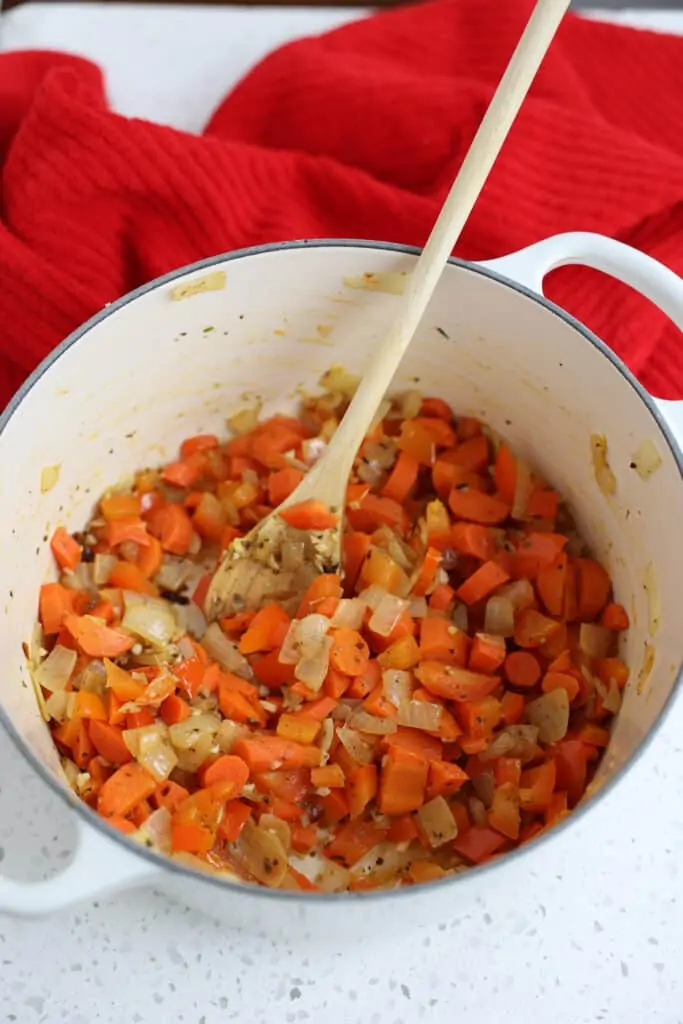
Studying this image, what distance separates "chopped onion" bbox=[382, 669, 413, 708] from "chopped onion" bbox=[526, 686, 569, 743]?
12 centimetres

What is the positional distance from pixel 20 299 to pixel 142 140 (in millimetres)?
215

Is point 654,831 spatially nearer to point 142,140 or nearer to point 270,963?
point 270,963

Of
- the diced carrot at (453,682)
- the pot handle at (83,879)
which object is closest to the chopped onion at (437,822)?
the diced carrot at (453,682)

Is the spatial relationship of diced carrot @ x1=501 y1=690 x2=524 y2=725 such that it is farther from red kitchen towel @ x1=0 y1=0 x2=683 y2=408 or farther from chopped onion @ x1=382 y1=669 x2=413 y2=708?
red kitchen towel @ x1=0 y1=0 x2=683 y2=408

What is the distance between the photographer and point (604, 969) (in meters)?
0.90

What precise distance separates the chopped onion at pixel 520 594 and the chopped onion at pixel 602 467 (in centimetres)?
12

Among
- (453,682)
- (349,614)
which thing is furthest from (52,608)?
(453,682)

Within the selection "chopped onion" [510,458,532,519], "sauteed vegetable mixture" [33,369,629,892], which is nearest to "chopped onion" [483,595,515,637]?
"sauteed vegetable mixture" [33,369,629,892]

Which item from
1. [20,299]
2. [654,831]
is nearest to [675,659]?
[654,831]

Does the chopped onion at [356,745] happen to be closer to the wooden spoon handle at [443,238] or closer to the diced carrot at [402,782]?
the diced carrot at [402,782]

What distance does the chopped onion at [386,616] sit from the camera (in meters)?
1.02

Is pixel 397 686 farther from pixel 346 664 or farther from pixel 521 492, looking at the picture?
pixel 521 492

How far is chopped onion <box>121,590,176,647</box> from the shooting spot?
1.04m

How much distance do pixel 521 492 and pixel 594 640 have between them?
0.18 meters
